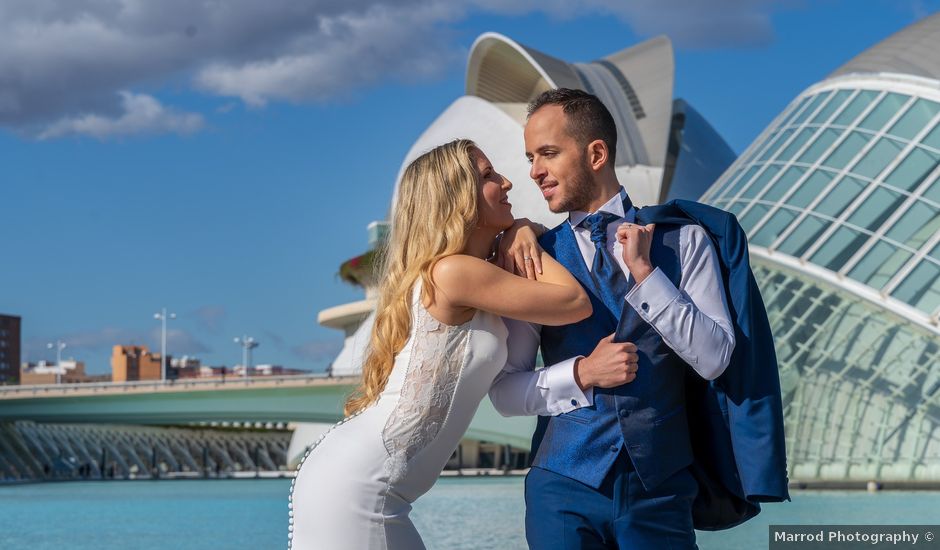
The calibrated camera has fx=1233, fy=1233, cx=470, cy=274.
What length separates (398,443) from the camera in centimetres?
321

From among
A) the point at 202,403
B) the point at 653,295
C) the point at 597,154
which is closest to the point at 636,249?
the point at 653,295

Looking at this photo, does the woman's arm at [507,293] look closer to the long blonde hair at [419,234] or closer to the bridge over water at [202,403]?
the long blonde hair at [419,234]

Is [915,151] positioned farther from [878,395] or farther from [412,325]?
[412,325]

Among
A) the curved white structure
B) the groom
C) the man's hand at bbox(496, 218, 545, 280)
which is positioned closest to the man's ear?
the groom

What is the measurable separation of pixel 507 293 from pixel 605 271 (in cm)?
28

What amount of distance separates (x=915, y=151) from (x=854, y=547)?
31.6 ft

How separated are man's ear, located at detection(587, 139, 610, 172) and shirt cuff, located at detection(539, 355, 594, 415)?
1.79 feet

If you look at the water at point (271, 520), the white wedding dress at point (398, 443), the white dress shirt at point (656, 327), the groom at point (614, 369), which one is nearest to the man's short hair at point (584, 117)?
the groom at point (614, 369)

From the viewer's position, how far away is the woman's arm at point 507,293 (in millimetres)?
3158

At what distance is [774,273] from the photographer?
2017 centimetres

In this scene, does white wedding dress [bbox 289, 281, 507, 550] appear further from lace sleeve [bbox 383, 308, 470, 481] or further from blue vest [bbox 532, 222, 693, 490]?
blue vest [bbox 532, 222, 693, 490]

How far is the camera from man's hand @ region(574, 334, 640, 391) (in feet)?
10.1

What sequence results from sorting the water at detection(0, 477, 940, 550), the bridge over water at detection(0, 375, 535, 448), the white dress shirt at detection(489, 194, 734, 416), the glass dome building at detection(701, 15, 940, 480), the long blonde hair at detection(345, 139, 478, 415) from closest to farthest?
1. the white dress shirt at detection(489, 194, 734, 416)
2. the long blonde hair at detection(345, 139, 478, 415)
3. the water at detection(0, 477, 940, 550)
4. the glass dome building at detection(701, 15, 940, 480)
5. the bridge over water at detection(0, 375, 535, 448)

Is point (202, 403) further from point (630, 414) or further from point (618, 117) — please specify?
point (630, 414)
